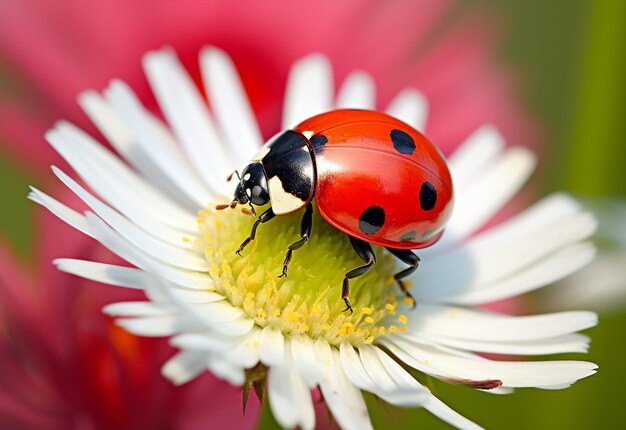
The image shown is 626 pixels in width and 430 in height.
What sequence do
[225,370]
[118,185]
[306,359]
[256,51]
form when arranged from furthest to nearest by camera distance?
[256,51] → [118,185] → [306,359] → [225,370]

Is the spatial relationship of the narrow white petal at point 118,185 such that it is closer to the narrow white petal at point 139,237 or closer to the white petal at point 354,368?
the narrow white petal at point 139,237

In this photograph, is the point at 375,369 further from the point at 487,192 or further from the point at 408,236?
the point at 487,192

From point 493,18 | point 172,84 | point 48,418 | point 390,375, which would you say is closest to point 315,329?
point 390,375

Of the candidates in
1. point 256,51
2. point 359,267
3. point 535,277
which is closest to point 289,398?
point 359,267

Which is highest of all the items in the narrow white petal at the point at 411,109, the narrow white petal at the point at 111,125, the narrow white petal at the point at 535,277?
the narrow white petal at the point at 411,109

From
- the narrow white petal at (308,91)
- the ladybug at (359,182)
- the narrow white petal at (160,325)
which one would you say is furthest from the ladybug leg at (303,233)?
the narrow white petal at (308,91)

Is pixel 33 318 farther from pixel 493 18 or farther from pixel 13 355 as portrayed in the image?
pixel 493 18
